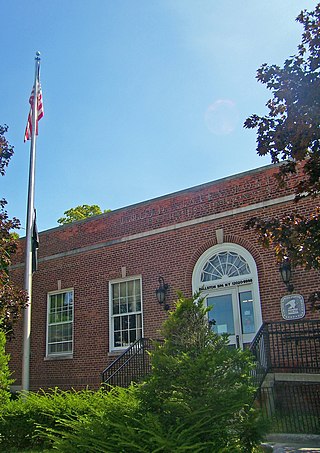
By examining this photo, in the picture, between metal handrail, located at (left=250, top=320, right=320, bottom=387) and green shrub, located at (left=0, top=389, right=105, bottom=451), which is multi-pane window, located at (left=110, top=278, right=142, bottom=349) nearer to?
metal handrail, located at (left=250, top=320, right=320, bottom=387)

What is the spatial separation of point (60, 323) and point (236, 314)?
21.0 feet

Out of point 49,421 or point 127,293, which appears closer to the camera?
point 49,421

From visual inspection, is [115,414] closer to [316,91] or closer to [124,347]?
[316,91]

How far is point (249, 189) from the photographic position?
12.5m

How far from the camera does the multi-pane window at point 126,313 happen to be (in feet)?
46.2

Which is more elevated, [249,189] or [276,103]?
[249,189]

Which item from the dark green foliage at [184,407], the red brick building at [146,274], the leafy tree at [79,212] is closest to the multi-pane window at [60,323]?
the red brick building at [146,274]

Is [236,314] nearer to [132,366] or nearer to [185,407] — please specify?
[132,366]

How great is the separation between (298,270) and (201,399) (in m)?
6.71

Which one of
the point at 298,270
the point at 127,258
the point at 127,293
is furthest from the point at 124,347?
the point at 298,270

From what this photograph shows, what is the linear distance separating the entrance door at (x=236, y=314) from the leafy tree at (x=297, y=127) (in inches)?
215

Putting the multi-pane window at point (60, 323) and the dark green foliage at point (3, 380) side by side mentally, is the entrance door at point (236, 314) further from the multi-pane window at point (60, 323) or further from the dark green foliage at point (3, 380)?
the multi-pane window at point (60, 323)

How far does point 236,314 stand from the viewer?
12.2 metres

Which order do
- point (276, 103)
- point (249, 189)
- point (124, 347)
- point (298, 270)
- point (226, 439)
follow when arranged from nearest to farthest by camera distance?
1. point (226, 439)
2. point (276, 103)
3. point (298, 270)
4. point (249, 189)
5. point (124, 347)
